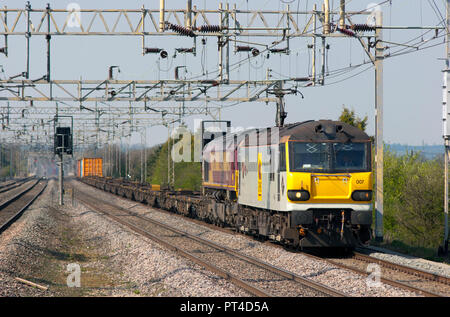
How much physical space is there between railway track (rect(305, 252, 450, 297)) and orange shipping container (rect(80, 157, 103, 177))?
2901 inches

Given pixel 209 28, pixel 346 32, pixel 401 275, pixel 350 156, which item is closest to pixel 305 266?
pixel 401 275

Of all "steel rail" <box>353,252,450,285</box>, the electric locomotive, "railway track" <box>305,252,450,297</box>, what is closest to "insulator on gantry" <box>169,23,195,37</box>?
the electric locomotive

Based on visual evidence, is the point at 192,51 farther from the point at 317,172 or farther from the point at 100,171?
the point at 100,171

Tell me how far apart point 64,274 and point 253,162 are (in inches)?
267

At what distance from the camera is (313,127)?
56.6ft

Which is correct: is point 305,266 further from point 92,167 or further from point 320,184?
point 92,167

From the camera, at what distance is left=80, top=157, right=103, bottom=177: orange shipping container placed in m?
88.6

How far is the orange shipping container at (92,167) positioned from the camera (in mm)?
88594

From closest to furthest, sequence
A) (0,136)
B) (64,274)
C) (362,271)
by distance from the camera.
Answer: (362,271) < (64,274) < (0,136)

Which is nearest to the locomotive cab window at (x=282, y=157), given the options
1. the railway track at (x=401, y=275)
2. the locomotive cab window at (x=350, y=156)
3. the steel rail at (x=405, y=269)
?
the locomotive cab window at (x=350, y=156)

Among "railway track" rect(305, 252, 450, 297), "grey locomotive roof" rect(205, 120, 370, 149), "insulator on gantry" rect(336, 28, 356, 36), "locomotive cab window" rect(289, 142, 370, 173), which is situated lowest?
"railway track" rect(305, 252, 450, 297)

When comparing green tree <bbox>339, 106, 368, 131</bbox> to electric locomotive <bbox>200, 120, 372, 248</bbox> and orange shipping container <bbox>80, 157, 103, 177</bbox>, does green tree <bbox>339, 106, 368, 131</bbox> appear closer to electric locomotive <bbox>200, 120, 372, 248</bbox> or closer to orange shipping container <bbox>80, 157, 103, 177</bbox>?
electric locomotive <bbox>200, 120, 372, 248</bbox>

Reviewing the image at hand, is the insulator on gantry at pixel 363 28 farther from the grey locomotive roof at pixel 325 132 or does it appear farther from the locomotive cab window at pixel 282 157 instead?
the locomotive cab window at pixel 282 157
